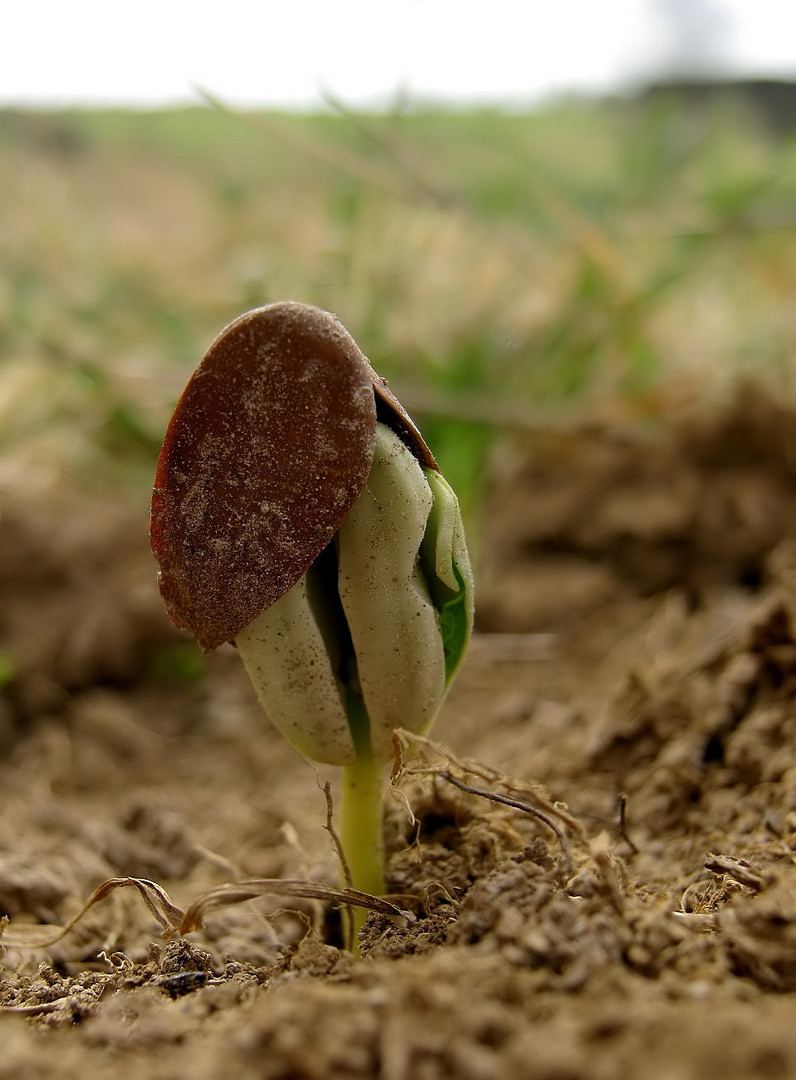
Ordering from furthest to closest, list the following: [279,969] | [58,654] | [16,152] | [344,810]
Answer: [16,152], [58,654], [344,810], [279,969]

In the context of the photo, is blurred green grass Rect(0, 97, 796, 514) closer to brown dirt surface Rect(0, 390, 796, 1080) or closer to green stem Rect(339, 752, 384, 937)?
brown dirt surface Rect(0, 390, 796, 1080)

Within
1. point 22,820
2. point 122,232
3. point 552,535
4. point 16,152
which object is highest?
point 16,152

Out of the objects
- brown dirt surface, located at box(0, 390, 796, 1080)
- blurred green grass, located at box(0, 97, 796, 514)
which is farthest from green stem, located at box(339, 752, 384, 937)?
blurred green grass, located at box(0, 97, 796, 514)

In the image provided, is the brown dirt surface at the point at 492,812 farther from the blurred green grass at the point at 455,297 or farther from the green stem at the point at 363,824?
the blurred green grass at the point at 455,297

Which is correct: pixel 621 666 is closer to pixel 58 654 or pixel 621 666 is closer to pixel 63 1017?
pixel 58 654

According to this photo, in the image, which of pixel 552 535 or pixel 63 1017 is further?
pixel 552 535

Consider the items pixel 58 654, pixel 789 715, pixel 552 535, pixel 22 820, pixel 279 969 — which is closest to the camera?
pixel 279 969

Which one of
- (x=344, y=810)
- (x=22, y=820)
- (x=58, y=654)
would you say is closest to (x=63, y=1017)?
(x=344, y=810)

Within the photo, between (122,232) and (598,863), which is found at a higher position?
(122,232)

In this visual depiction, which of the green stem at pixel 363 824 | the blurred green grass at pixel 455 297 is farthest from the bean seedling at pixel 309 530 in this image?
the blurred green grass at pixel 455 297
